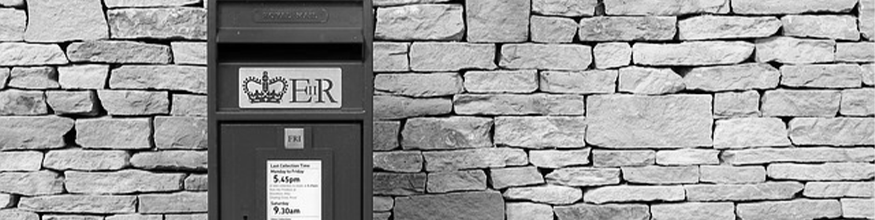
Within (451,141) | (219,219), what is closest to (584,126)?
(451,141)

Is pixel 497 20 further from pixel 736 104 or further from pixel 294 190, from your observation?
pixel 294 190

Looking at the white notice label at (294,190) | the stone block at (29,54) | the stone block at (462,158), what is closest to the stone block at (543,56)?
the stone block at (462,158)

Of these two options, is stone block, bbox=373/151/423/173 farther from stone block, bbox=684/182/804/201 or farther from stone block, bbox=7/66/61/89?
stone block, bbox=7/66/61/89

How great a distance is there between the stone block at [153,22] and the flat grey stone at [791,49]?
2.06m

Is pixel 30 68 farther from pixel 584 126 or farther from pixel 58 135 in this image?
pixel 584 126

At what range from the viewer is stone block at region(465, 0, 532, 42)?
9.67 feet

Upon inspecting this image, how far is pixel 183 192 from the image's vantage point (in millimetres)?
2955

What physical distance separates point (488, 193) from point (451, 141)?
0.77ft

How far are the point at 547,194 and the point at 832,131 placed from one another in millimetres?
1104

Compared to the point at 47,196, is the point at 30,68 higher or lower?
higher

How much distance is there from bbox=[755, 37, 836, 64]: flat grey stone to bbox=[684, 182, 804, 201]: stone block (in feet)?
1.53

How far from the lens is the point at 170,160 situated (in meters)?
2.95

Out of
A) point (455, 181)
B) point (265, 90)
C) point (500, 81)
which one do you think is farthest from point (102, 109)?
point (500, 81)

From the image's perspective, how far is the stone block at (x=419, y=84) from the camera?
2965 millimetres
